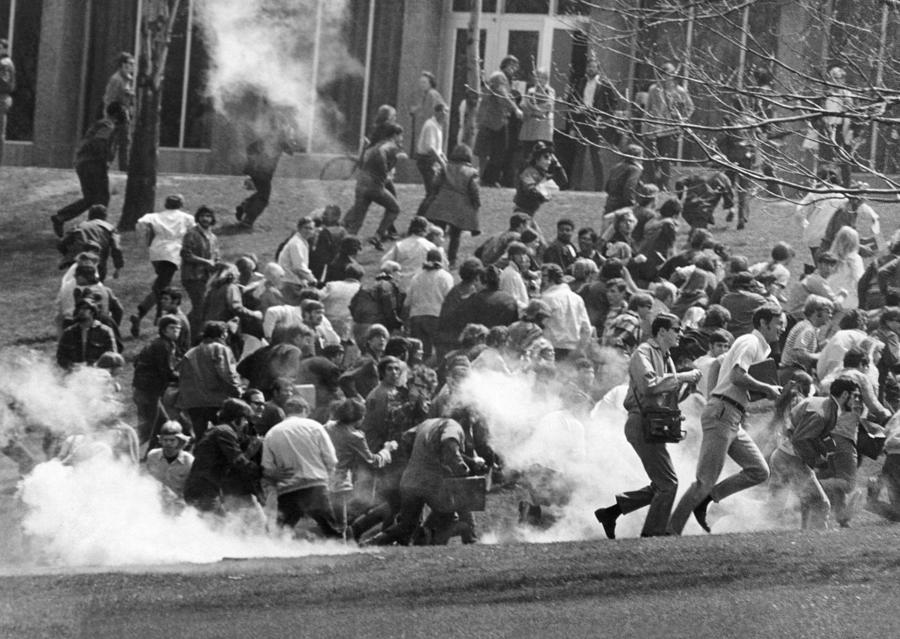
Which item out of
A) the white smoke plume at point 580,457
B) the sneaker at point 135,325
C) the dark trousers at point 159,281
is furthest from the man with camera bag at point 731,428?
the sneaker at point 135,325

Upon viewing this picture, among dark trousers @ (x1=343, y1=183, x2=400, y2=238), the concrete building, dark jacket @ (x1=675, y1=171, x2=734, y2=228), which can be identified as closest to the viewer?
dark trousers @ (x1=343, y1=183, x2=400, y2=238)

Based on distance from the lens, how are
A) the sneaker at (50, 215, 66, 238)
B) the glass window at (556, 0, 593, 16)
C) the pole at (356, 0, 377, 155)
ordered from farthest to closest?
the pole at (356, 0, 377, 155), the sneaker at (50, 215, 66, 238), the glass window at (556, 0, 593, 16)

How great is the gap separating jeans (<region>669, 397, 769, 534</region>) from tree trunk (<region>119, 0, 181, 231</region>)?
494 inches

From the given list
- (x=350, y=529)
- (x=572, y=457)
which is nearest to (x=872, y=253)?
(x=572, y=457)

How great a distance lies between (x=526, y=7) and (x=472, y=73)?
2.56m

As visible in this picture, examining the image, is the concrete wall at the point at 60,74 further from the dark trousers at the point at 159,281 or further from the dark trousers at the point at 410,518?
the dark trousers at the point at 410,518

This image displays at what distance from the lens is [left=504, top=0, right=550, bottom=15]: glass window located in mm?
29875

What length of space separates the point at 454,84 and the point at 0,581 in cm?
1716

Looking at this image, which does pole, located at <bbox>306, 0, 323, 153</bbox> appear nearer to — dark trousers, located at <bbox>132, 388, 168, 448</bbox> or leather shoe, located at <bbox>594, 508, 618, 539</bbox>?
dark trousers, located at <bbox>132, 388, 168, 448</bbox>

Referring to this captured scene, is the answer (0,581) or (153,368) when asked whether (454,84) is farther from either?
(0,581)

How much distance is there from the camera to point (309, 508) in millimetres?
14508

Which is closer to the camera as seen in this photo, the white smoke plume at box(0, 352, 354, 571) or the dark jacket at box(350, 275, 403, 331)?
the white smoke plume at box(0, 352, 354, 571)

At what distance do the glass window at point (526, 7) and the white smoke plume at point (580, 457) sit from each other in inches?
585

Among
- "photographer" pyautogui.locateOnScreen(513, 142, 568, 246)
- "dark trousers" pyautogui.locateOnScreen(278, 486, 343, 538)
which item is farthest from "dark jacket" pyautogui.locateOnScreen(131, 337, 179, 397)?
"photographer" pyautogui.locateOnScreen(513, 142, 568, 246)
